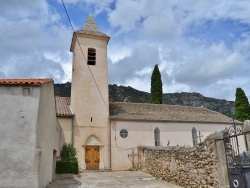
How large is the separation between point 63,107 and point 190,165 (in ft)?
50.7

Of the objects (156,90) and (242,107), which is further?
(156,90)

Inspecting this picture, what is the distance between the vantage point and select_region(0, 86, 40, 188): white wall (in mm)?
8242

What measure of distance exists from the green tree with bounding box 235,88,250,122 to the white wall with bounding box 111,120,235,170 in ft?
45.8

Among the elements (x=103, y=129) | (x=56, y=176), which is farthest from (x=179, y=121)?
(x=56, y=176)

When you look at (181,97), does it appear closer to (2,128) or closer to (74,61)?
(74,61)

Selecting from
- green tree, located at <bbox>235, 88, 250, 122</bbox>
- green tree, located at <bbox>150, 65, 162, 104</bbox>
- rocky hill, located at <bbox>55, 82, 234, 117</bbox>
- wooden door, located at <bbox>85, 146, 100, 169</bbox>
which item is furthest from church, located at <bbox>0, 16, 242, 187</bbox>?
rocky hill, located at <bbox>55, 82, 234, 117</bbox>

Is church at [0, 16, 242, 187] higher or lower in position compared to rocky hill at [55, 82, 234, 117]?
lower

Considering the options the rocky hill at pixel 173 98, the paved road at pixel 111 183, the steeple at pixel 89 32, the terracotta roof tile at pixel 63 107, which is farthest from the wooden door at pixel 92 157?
the rocky hill at pixel 173 98

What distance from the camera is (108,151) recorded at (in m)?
21.5

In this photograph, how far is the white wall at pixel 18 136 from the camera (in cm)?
824

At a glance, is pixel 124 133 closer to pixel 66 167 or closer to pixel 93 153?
pixel 93 153

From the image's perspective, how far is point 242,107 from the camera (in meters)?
36.1

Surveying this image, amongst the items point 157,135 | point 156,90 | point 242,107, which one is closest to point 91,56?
point 157,135

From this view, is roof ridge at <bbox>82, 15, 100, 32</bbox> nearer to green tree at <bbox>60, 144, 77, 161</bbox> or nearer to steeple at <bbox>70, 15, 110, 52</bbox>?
steeple at <bbox>70, 15, 110, 52</bbox>
